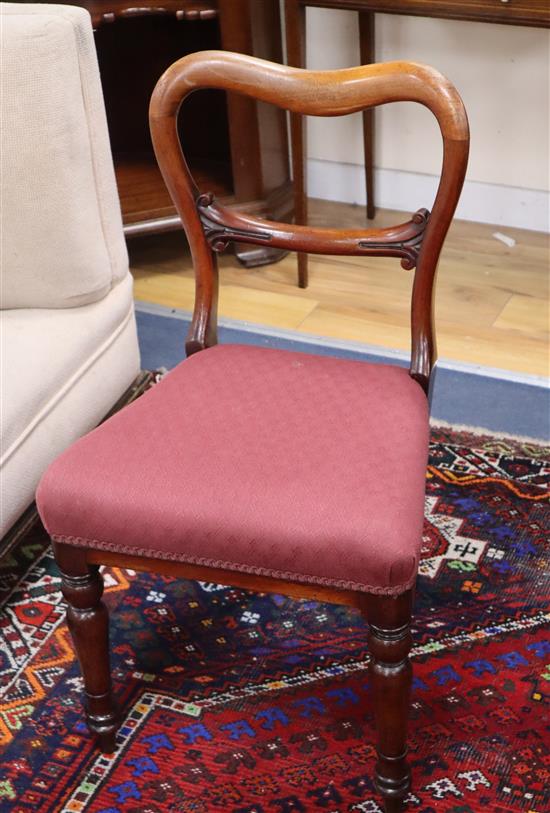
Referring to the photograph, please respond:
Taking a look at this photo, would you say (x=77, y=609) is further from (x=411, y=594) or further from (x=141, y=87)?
(x=141, y=87)

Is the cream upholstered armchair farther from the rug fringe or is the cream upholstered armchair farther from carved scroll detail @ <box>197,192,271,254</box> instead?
the rug fringe

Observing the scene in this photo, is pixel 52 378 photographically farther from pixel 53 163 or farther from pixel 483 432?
pixel 483 432

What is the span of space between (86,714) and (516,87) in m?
2.30

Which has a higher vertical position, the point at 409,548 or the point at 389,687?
the point at 409,548

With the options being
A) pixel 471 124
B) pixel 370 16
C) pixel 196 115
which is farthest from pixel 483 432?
pixel 196 115

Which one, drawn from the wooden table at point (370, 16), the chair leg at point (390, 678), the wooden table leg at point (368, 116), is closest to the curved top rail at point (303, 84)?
the chair leg at point (390, 678)

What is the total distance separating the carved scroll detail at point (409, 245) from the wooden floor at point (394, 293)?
1054 millimetres

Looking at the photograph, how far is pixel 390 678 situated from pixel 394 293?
1.76m

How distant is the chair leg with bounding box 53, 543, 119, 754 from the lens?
151 cm

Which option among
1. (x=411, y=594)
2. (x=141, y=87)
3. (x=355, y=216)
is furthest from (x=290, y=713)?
(x=141, y=87)

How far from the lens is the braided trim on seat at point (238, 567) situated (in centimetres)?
136

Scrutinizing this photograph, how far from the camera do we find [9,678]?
1831 mm

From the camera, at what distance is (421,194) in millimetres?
3447

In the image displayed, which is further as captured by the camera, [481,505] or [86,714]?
[481,505]
